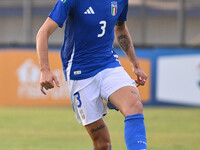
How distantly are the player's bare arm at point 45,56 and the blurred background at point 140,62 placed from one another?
771 centimetres

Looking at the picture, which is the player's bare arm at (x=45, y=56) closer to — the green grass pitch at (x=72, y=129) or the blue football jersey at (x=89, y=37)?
the blue football jersey at (x=89, y=37)

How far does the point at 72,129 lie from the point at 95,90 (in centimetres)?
614

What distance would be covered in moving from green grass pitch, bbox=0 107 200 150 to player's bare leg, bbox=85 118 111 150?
274 centimetres

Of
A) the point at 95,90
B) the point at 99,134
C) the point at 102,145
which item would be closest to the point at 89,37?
the point at 95,90

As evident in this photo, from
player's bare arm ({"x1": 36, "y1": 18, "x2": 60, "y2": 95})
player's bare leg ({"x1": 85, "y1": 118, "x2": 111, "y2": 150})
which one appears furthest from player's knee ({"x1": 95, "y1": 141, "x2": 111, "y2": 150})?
player's bare arm ({"x1": 36, "y1": 18, "x2": 60, "y2": 95})

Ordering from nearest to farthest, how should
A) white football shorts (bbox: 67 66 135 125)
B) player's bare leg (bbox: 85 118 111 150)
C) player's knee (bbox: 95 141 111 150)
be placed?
white football shorts (bbox: 67 66 135 125) < player's bare leg (bbox: 85 118 111 150) < player's knee (bbox: 95 141 111 150)

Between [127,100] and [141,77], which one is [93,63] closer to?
[127,100]

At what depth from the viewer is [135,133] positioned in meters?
5.04

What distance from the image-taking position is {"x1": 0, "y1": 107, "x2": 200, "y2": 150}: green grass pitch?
29.6 feet

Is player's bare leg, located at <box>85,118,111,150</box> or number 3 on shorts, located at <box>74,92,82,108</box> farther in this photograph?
player's bare leg, located at <box>85,118,111,150</box>

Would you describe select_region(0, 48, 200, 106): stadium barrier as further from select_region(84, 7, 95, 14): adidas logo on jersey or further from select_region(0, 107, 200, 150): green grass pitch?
select_region(84, 7, 95, 14): adidas logo on jersey

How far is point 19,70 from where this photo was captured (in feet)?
57.3

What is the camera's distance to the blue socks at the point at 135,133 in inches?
197

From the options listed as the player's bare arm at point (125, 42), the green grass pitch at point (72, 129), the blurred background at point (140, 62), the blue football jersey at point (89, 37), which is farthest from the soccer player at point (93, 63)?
the blurred background at point (140, 62)
